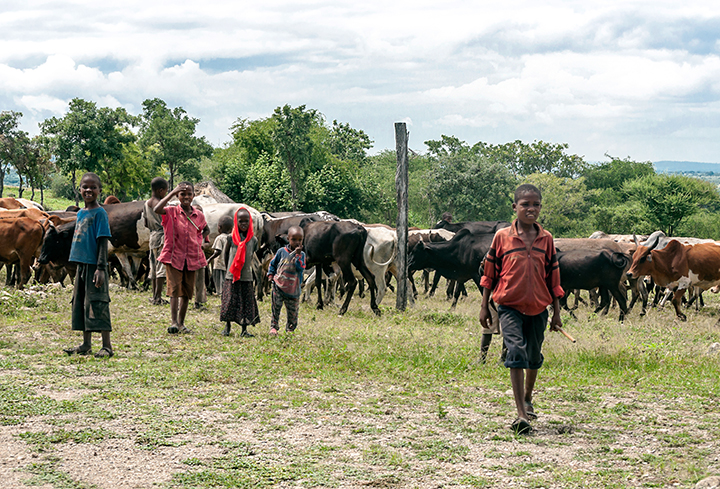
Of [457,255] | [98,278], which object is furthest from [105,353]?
[457,255]

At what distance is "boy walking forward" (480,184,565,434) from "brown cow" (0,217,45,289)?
457 inches

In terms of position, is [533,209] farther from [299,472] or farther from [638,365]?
[638,365]

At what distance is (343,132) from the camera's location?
79.1 m

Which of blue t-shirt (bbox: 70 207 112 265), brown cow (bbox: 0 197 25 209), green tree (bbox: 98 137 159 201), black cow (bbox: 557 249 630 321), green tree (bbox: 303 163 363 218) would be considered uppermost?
green tree (bbox: 98 137 159 201)

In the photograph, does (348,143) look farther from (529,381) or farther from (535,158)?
(529,381)

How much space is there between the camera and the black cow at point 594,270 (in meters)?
14.0

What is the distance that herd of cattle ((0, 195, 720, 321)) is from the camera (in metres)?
13.9

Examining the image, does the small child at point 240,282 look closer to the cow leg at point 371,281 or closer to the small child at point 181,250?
the small child at point 181,250

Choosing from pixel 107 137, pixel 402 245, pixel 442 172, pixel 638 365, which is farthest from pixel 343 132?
pixel 638 365

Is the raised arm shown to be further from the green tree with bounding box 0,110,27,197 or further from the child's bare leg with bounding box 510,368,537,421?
the green tree with bounding box 0,110,27,197

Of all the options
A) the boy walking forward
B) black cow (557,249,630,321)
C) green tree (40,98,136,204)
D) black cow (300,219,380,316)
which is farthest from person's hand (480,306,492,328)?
green tree (40,98,136,204)

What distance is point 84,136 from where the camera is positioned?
45625mm

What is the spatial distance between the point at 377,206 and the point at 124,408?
4630 cm

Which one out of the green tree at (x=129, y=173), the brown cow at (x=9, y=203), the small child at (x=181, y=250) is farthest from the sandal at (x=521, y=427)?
the green tree at (x=129, y=173)
